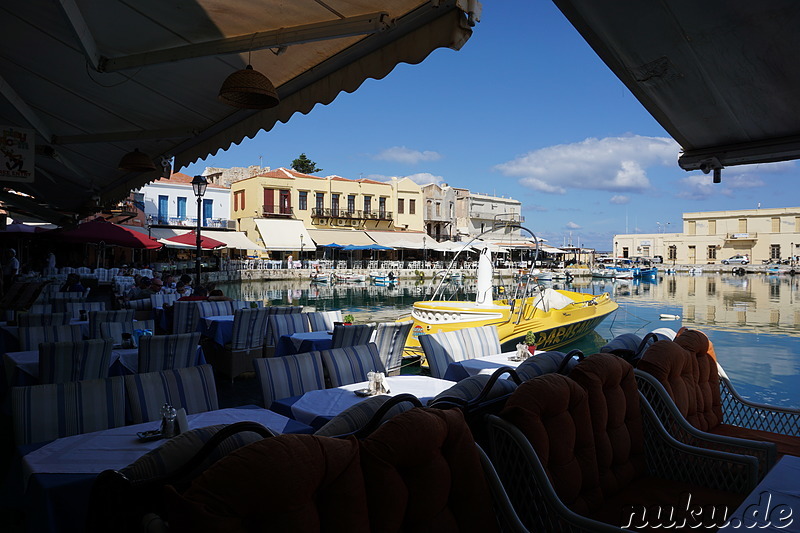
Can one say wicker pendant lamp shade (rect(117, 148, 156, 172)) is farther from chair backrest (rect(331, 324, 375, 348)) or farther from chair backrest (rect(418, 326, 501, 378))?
chair backrest (rect(418, 326, 501, 378))

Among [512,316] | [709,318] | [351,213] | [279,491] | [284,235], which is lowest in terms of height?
[709,318]

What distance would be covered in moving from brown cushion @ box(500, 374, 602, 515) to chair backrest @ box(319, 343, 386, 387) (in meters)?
2.01

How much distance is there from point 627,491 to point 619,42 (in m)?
2.17

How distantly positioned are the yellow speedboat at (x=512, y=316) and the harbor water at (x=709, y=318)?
2.78 feet

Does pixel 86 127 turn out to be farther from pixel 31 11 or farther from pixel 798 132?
pixel 798 132

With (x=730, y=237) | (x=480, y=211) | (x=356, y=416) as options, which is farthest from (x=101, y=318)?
(x=730, y=237)

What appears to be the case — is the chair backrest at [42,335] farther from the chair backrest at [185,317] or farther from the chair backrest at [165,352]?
the chair backrest at [185,317]

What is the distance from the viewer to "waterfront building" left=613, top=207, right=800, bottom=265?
62.3 meters

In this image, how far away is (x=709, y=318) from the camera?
18234mm

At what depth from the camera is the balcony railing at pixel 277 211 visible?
130 feet

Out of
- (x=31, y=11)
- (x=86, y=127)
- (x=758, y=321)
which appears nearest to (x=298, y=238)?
(x=758, y=321)

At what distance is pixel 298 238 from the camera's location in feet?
129

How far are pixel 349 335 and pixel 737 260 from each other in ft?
232

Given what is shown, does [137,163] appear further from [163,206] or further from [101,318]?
[163,206]
